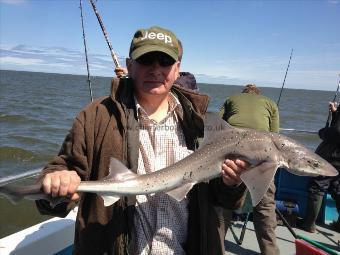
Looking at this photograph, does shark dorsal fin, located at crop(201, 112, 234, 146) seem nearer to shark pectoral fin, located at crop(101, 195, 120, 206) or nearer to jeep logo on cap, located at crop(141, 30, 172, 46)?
jeep logo on cap, located at crop(141, 30, 172, 46)

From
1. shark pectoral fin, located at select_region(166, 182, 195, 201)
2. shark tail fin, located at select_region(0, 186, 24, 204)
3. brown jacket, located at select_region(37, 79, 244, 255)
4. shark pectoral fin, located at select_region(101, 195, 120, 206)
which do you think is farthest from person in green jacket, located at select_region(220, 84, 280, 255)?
shark tail fin, located at select_region(0, 186, 24, 204)

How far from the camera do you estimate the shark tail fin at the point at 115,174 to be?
245 cm

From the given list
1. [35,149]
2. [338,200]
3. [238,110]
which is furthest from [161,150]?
[35,149]

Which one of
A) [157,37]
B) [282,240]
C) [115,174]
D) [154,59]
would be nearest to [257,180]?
[115,174]

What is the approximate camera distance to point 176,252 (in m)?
2.66

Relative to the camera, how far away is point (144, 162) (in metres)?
2.69

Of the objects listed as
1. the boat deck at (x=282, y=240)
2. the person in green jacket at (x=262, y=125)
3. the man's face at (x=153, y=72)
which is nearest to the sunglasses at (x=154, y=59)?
the man's face at (x=153, y=72)

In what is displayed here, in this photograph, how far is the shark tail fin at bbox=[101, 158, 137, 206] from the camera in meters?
2.45

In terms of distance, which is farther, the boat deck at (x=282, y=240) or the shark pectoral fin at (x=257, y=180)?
the boat deck at (x=282, y=240)

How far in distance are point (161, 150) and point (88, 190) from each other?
60 centimetres

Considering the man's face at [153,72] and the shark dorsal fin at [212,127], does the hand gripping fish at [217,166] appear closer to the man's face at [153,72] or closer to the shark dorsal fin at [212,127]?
the shark dorsal fin at [212,127]

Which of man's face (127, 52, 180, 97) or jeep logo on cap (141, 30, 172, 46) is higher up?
jeep logo on cap (141, 30, 172, 46)

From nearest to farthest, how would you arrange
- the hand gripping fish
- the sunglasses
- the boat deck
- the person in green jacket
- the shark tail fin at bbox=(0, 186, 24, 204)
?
the shark tail fin at bbox=(0, 186, 24, 204)
the hand gripping fish
the sunglasses
the person in green jacket
the boat deck

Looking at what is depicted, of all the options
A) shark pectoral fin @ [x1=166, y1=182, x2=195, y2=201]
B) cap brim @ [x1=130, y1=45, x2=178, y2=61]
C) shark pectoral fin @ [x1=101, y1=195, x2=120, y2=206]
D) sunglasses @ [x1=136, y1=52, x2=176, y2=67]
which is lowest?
shark pectoral fin @ [x1=101, y1=195, x2=120, y2=206]
